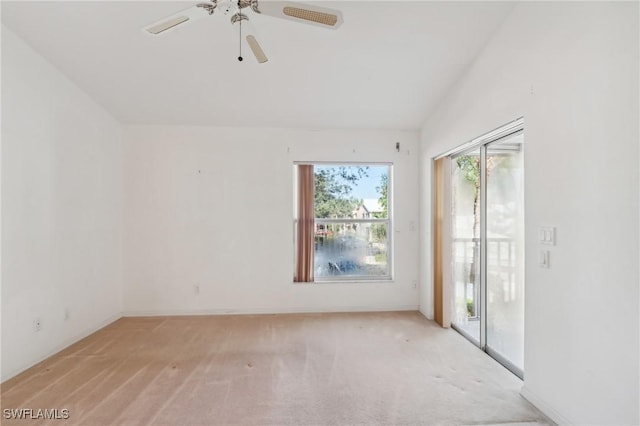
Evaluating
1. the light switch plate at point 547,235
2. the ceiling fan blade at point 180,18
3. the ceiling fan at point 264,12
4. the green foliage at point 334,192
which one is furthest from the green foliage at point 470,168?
the ceiling fan blade at point 180,18

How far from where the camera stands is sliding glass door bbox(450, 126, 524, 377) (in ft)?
8.80

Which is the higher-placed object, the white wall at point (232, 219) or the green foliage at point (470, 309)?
the white wall at point (232, 219)

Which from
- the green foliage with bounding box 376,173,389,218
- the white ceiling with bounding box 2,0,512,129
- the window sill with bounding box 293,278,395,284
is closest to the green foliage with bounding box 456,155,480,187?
the white ceiling with bounding box 2,0,512,129

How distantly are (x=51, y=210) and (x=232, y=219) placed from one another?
1844mm

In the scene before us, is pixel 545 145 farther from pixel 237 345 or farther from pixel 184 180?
pixel 184 180

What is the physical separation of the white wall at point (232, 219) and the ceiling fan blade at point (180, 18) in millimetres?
2454

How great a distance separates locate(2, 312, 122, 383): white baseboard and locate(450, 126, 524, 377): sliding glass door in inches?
161

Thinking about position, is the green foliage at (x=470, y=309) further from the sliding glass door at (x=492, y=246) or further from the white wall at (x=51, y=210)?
the white wall at (x=51, y=210)

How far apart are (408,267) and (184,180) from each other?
10.6 feet

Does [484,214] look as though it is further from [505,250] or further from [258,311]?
[258,311]

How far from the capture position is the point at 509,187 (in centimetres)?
278

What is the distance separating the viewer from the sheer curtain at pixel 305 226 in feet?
14.3

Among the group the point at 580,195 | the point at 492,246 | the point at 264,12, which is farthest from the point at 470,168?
the point at 264,12

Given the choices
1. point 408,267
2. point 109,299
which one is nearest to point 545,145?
point 408,267
